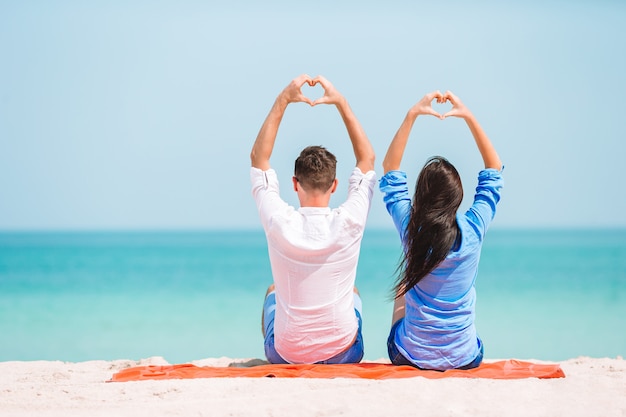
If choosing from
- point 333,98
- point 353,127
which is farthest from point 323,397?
point 333,98

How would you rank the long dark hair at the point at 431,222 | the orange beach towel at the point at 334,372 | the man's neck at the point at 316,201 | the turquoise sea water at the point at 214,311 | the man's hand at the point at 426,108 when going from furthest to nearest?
the turquoise sea water at the point at 214,311 < the man's hand at the point at 426,108 < the man's neck at the point at 316,201 < the orange beach towel at the point at 334,372 < the long dark hair at the point at 431,222

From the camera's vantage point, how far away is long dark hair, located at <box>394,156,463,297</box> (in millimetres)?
4293

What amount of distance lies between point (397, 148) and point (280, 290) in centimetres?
109

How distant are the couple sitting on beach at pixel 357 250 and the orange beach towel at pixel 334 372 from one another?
0.37ft

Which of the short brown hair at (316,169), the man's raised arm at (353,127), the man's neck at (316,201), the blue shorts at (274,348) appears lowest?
the blue shorts at (274,348)

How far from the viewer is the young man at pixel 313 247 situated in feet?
14.4

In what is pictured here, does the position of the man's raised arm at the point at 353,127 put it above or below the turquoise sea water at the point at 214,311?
above

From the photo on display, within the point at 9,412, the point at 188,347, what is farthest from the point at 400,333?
the point at 188,347

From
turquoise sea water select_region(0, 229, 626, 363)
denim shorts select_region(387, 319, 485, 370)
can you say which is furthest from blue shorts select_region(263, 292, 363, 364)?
turquoise sea water select_region(0, 229, 626, 363)

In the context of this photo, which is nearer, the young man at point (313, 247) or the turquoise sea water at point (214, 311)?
the young man at point (313, 247)

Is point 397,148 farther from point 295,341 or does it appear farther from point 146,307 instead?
point 146,307

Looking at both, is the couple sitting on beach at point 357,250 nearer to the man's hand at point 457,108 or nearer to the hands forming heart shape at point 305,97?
the hands forming heart shape at point 305,97

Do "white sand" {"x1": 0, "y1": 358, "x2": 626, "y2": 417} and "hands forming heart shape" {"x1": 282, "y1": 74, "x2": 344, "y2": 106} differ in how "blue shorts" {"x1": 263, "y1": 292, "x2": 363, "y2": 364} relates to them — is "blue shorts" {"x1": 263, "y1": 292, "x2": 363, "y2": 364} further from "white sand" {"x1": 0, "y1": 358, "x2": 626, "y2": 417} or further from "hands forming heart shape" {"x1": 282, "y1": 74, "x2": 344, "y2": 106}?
"hands forming heart shape" {"x1": 282, "y1": 74, "x2": 344, "y2": 106}

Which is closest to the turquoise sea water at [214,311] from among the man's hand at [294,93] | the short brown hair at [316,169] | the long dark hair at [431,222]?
the long dark hair at [431,222]
